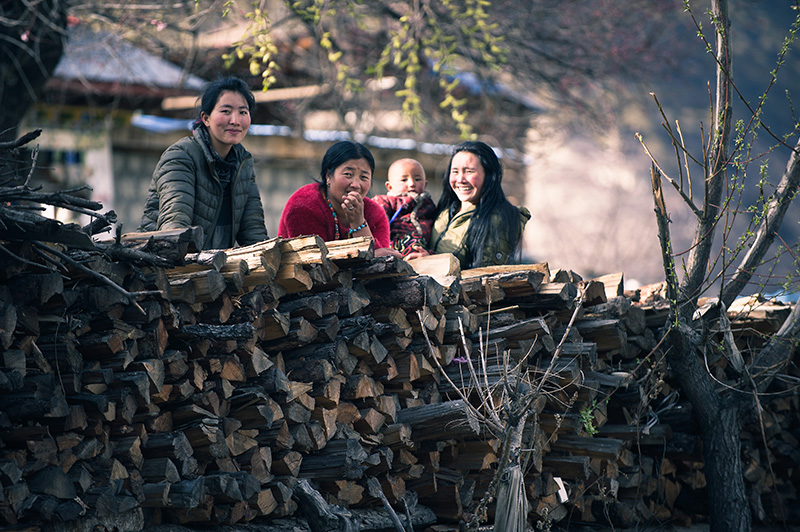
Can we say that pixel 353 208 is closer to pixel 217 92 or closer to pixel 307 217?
pixel 307 217

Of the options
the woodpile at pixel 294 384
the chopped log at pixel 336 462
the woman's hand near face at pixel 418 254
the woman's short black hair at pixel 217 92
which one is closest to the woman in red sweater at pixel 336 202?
the woodpile at pixel 294 384

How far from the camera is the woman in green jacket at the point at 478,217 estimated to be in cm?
532

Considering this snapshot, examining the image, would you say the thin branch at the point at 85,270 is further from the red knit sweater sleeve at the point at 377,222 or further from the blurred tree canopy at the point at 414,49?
the blurred tree canopy at the point at 414,49

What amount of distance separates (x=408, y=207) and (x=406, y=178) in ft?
0.69

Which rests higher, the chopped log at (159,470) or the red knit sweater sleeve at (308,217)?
the red knit sweater sleeve at (308,217)

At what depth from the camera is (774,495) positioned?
6.14m

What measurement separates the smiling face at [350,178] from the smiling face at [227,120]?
53 cm

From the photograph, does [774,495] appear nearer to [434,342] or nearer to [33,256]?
[434,342]

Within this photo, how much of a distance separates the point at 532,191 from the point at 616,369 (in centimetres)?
2583

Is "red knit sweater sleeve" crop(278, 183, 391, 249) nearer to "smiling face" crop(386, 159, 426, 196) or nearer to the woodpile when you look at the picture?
the woodpile

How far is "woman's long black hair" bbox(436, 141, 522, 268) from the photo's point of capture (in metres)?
5.31

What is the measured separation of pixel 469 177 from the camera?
550cm

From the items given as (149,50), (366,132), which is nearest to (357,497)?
(149,50)

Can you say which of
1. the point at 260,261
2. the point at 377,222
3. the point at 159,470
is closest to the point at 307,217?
the point at 377,222
